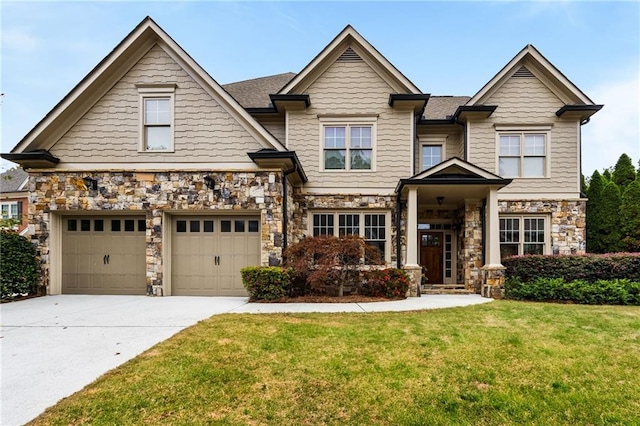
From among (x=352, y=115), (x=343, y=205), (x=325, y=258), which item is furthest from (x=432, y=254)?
(x=352, y=115)

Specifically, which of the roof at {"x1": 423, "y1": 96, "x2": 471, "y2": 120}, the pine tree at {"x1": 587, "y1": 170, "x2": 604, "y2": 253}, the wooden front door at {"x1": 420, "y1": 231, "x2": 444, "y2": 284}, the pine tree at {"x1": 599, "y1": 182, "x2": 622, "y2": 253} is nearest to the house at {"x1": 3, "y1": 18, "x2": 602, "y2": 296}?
the wooden front door at {"x1": 420, "y1": 231, "x2": 444, "y2": 284}

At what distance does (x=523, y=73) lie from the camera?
11797mm

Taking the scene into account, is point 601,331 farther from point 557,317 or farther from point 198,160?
point 198,160

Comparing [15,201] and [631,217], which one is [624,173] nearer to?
[631,217]

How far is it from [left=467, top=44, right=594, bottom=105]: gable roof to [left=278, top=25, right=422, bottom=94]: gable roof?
2.57 metres

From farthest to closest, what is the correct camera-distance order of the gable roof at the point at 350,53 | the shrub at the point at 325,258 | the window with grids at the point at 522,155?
1. the window with grids at the point at 522,155
2. the gable roof at the point at 350,53
3. the shrub at the point at 325,258

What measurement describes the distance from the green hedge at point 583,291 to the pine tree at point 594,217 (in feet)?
14.2

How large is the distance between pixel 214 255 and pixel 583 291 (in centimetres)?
998

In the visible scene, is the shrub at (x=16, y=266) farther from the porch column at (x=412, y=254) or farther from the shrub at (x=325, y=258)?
the porch column at (x=412, y=254)

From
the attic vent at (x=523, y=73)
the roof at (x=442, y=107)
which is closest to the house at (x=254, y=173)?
the attic vent at (x=523, y=73)

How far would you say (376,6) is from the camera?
1276 centimetres

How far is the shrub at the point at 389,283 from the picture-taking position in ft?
30.8

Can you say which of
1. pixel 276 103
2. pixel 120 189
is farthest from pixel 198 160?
pixel 276 103

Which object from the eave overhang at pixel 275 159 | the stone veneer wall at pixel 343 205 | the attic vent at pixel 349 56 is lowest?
the stone veneer wall at pixel 343 205
